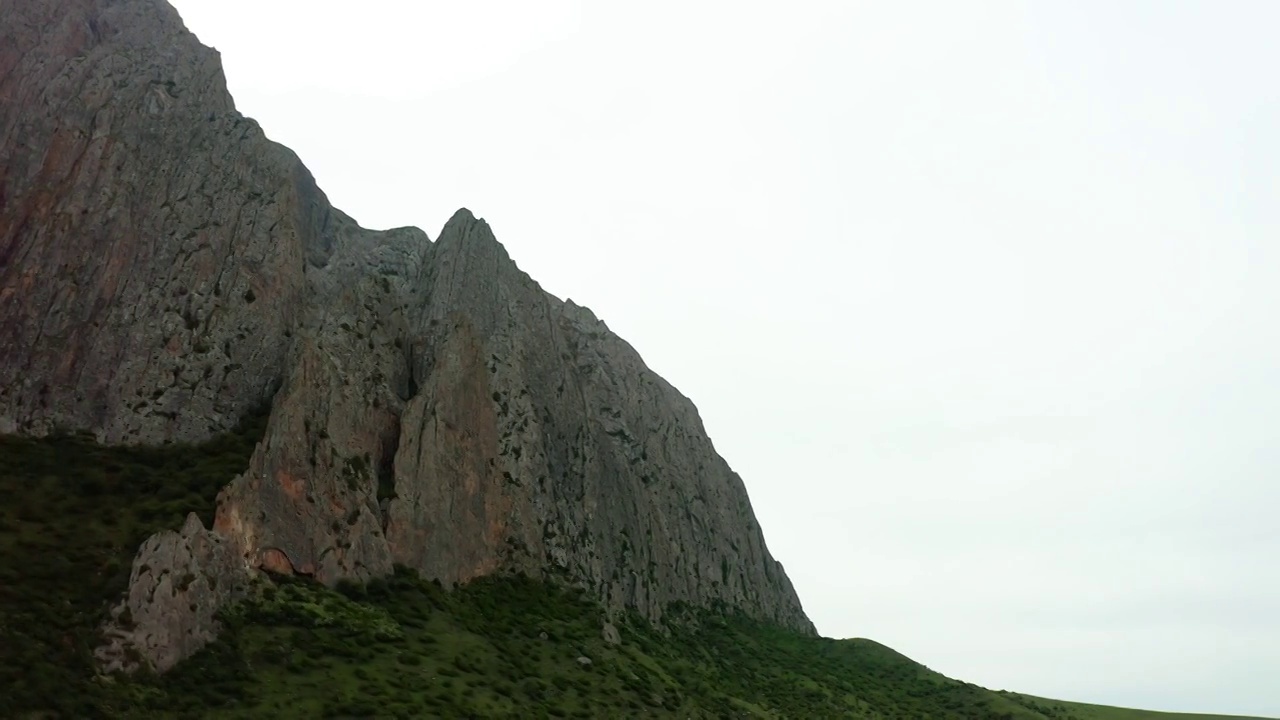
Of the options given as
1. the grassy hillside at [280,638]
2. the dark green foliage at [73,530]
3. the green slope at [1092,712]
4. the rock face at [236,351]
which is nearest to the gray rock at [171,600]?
the rock face at [236,351]

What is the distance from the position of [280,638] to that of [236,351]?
84.8 ft

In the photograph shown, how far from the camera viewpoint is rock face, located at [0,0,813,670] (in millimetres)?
51125

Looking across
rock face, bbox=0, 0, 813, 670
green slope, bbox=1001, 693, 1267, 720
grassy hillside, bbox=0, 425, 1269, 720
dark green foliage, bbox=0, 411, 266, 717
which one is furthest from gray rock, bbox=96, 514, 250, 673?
green slope, bbox=1001, 693, 1267, 720

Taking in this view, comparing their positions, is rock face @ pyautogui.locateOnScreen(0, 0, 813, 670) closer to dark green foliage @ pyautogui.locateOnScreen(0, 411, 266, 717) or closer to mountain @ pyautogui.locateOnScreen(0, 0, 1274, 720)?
mountain @ pyautogui.locateOnScreen(0, 0, 1274, 720)

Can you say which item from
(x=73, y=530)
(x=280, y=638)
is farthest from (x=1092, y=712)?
(x=73, y=530)

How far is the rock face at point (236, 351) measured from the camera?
2013 inches

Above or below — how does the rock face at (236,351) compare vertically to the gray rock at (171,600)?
above

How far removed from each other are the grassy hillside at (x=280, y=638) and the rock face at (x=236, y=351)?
6.71ft

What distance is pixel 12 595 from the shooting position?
123 feet

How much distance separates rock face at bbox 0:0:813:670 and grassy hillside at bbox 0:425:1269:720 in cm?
205

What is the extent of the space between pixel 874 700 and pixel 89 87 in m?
90.1

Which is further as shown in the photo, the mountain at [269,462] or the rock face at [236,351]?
the rock face at [236,351]

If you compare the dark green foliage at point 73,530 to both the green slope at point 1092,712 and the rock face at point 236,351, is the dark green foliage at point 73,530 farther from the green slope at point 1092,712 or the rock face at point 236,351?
the green slope at point 1092,712

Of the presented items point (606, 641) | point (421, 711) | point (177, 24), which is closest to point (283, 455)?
point (421, 711)
